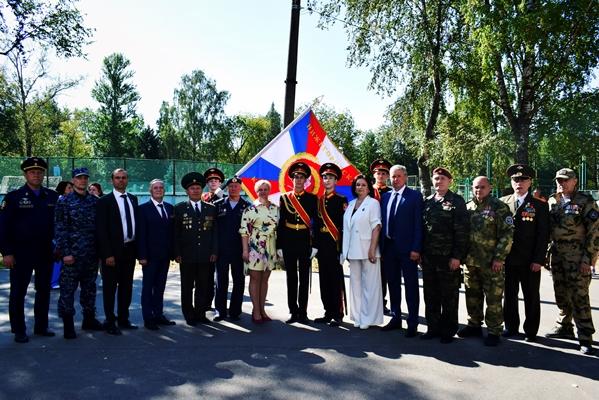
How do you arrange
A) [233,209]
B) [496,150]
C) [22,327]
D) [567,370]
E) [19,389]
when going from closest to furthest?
[19,389] < [567,370] < [22,327] < [233,209] < [496,150]

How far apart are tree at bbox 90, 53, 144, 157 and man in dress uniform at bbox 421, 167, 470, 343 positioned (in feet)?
200

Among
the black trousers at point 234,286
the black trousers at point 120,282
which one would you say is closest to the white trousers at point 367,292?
the black trousers at point 234,286

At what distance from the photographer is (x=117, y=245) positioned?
564 centimetres

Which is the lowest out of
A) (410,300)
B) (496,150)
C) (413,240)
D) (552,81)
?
(410,300)

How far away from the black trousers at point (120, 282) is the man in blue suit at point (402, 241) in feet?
9.92

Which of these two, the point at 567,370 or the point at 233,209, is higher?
the point at 233,209

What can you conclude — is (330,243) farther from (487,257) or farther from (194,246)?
(487,257)

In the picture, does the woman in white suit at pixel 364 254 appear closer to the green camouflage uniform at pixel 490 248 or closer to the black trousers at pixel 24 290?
the green camouflage uniform at pixel 490 248

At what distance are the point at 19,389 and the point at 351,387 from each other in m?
2.66

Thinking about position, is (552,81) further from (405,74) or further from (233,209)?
(233,209)

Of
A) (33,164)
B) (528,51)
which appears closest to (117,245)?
(33,164)

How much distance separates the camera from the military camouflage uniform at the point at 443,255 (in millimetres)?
5406

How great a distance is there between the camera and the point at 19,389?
3975 mm

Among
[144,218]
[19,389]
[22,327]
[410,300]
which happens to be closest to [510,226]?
[410,300]
